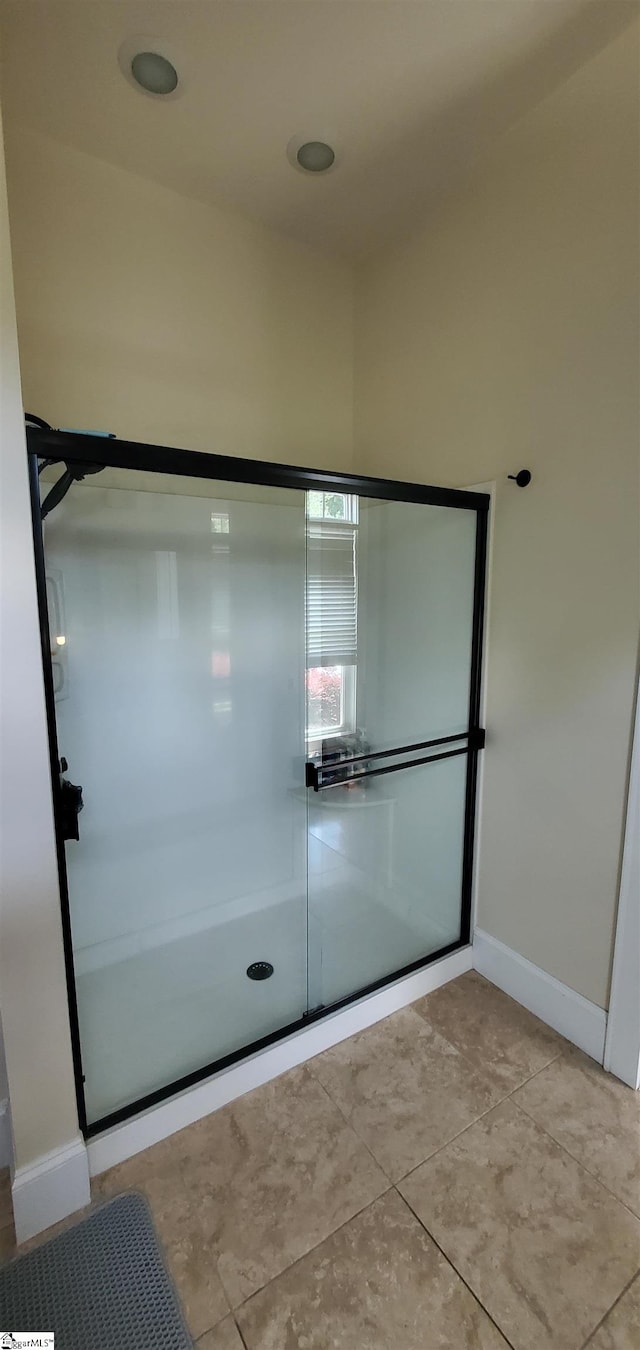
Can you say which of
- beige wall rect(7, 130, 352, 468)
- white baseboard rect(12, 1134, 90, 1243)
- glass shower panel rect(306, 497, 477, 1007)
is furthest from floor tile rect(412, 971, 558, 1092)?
beige wall rect(7, 130, 352, 468)

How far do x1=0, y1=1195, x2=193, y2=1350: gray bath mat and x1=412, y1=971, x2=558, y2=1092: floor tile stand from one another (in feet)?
3.26

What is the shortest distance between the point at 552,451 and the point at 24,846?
177cm

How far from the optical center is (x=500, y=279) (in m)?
1.74

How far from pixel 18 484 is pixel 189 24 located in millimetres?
1271

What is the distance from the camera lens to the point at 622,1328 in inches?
41.9

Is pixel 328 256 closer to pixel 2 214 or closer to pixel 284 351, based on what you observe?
pixel 284 351

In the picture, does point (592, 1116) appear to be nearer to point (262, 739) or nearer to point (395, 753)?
point (395, 753)

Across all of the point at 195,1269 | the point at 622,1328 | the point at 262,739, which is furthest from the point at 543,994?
the point at 262,739

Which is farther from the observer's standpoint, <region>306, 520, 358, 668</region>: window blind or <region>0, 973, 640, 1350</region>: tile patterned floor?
<region>306, 520, 358, 668</region>: window blind

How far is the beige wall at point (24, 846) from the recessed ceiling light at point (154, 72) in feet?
2.38

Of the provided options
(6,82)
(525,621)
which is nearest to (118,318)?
(6,82)

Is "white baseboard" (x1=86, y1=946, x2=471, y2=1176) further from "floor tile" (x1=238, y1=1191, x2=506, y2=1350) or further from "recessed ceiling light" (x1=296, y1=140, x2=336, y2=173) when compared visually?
"recessed ceiling light" (x1=296, y1=140, x2=336, y2=173)

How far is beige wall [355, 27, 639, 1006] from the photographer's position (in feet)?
4.76

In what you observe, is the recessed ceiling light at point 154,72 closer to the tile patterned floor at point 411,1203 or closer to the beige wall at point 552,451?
the beige wall at point 552,451
